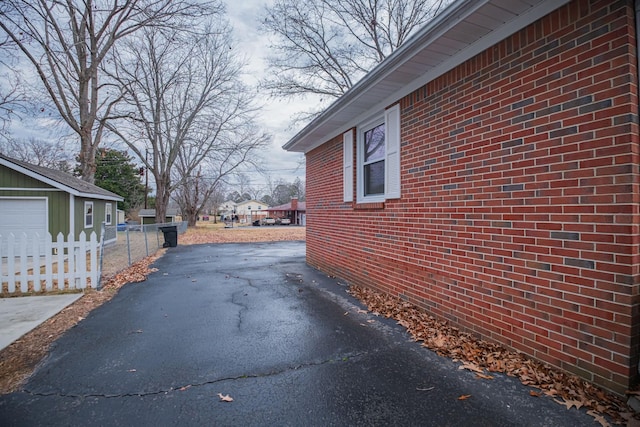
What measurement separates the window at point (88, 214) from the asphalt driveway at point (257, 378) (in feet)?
36.1

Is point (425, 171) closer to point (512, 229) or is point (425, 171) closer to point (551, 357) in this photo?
point (512, 229)

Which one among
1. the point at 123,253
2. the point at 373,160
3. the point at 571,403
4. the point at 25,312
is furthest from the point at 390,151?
the point at 123,253

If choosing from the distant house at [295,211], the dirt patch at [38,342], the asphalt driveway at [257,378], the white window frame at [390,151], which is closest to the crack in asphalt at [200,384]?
the asphalt driveway at [257,378]

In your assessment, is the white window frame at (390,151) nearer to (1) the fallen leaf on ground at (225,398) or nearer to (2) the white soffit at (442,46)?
(2) the white soffit at (442,46)

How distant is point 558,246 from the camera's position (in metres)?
2.55

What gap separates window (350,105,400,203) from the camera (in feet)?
15.6

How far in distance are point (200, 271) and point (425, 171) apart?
614 cm

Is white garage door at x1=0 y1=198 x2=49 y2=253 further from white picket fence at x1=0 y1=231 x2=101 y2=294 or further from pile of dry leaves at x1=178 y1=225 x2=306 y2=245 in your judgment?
white picket fence at x1=0 y1=231 x2=101 y2=294

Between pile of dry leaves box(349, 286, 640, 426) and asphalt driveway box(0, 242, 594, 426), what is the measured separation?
4.3 inches

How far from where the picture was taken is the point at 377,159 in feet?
18.0

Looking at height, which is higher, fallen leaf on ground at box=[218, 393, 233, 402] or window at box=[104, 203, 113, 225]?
window at box=[104, 203, 113, 225]

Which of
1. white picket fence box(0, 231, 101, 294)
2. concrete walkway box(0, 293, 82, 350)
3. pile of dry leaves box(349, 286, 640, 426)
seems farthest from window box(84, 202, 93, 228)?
pile of dry leaves box(349, 286, 640, 426)

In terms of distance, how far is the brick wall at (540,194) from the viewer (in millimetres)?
2188

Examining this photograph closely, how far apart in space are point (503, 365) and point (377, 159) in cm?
368
